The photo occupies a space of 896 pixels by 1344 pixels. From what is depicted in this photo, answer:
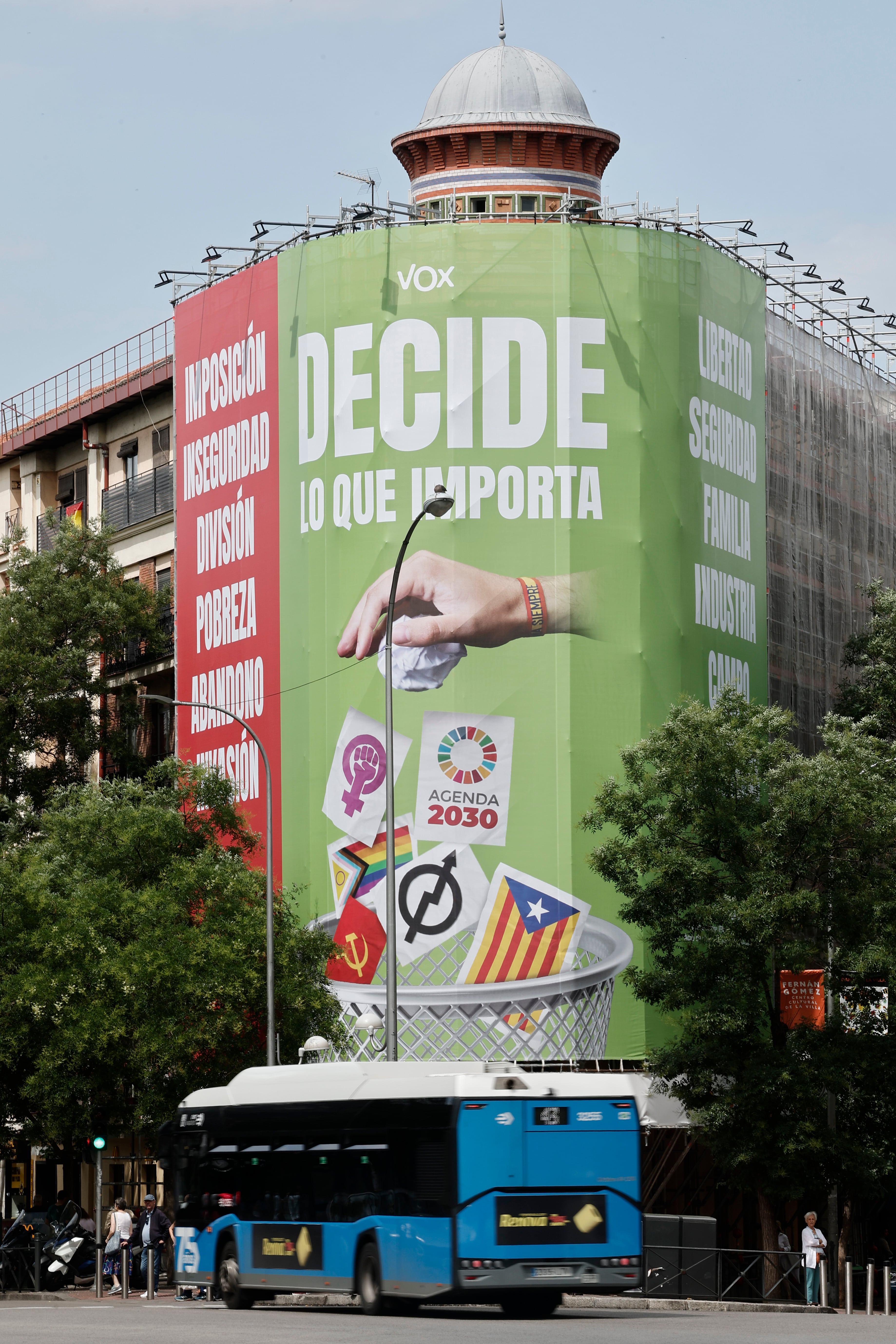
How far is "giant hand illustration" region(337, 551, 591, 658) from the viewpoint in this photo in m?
47.9

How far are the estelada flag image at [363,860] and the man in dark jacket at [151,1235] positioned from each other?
1010 centimetres

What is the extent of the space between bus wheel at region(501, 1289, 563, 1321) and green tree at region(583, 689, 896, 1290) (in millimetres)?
13151

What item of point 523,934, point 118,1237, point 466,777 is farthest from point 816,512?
point 118,1237

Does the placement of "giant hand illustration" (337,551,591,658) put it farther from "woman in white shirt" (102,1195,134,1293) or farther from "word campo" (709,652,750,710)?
"woman in white shirt" (102,1195,134,1293)

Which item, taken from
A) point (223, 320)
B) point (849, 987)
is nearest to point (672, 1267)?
point (849, 987)

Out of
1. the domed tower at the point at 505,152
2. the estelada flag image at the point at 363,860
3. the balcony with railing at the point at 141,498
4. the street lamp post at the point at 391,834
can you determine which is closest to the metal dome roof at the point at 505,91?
the domed tower at the point at 505,152

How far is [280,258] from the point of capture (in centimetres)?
5172

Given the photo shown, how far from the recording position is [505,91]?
5484cm

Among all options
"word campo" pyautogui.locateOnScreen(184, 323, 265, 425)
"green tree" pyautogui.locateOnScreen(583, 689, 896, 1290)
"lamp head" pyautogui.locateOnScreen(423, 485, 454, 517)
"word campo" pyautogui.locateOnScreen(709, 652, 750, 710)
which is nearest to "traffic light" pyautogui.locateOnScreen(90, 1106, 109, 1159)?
"green tree" pyautogui.locateOnScreen(583, 689, 896, 1290)

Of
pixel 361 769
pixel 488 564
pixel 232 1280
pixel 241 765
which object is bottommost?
pixel 232 1280

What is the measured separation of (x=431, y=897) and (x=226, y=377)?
15.1 metres

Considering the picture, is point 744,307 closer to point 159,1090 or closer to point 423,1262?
point 159,1090

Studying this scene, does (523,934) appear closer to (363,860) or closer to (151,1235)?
(363,860)

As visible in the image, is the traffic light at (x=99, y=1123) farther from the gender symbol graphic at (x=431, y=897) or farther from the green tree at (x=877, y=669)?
the green tree at (x=877, y=669)
